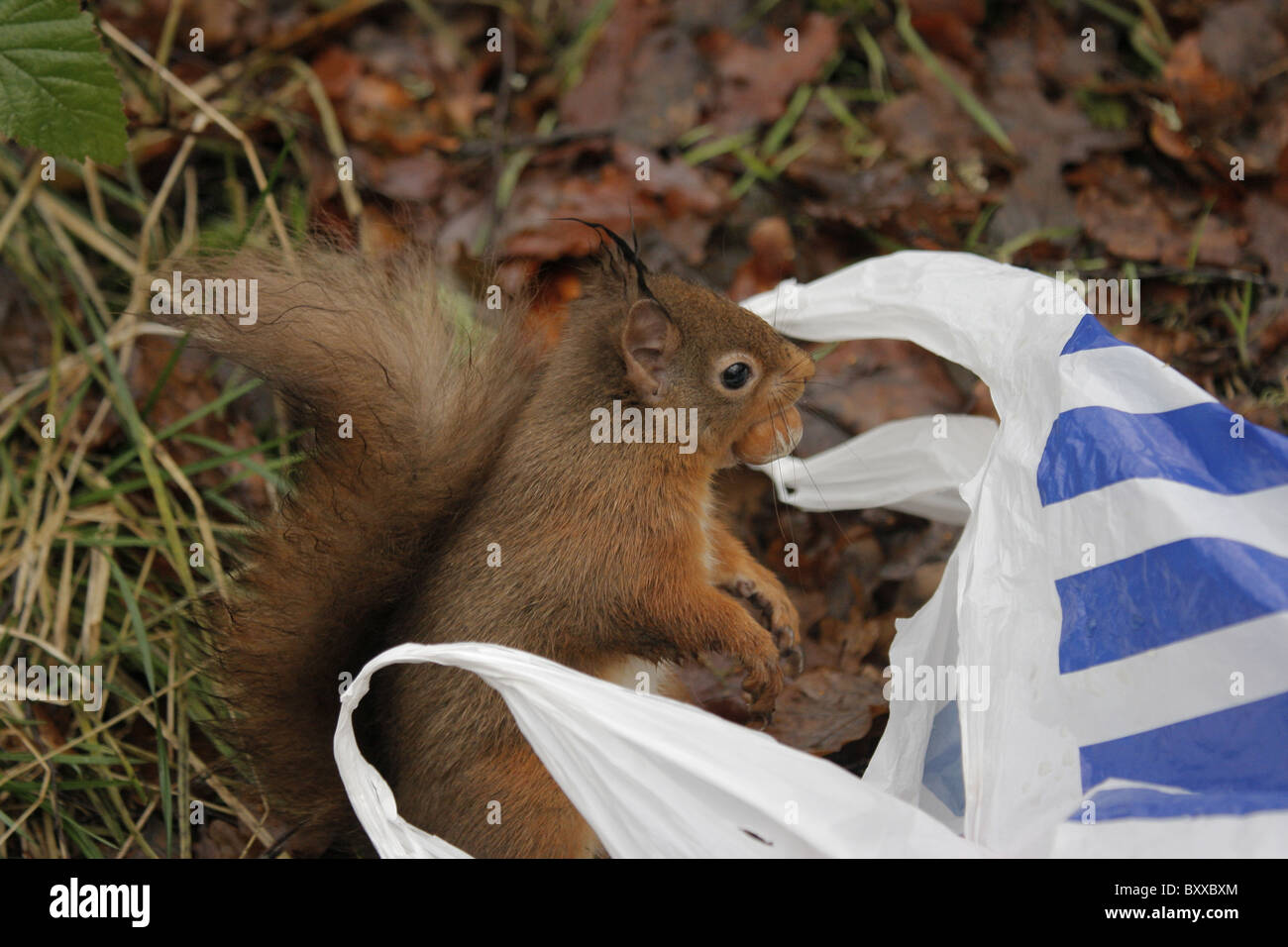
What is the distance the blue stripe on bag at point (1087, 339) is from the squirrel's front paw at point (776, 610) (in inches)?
25.8

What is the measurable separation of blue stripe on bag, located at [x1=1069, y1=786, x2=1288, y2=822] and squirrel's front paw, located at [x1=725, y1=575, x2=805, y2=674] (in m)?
0.66

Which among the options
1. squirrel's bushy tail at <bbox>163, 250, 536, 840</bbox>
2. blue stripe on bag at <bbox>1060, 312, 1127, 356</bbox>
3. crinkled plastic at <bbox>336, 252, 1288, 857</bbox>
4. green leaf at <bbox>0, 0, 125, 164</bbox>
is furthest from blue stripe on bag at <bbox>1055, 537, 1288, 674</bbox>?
green leaf at <bbox>0, 0, 125, 164</bbox>

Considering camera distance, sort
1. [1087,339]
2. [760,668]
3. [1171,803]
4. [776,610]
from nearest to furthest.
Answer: [1171,803]
[1087,339]
[760,668]
[776,610]

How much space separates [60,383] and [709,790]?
1.87m

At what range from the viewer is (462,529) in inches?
71.0

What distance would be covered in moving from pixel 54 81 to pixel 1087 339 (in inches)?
67.0

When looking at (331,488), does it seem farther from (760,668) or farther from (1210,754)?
(1210,754)

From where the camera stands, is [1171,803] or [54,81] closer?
[1171,803]

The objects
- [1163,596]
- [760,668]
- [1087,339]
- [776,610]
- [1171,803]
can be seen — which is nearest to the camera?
[1171,803]

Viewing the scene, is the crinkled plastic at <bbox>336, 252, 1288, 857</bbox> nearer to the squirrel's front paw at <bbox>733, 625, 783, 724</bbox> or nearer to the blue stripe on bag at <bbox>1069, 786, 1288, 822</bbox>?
the blue stripe on bag at <bbox>1069, 786, 1288, 822</bbox>

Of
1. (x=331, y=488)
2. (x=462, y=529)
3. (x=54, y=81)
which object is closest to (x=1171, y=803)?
(x=462, y=529)

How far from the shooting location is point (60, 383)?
2500 millimetres

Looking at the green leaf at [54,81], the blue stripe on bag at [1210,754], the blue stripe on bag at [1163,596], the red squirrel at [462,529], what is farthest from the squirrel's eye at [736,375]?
the green leaf at [54,81]
